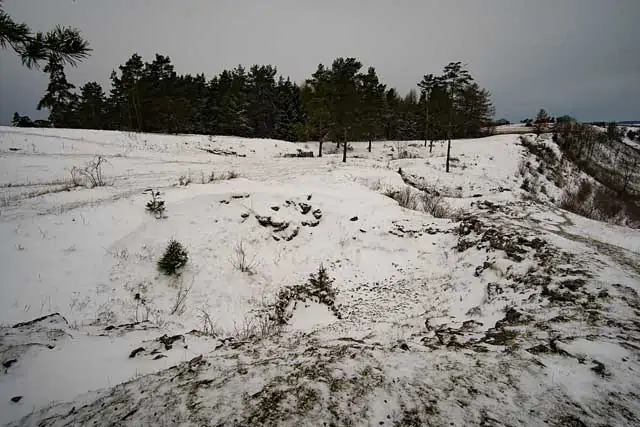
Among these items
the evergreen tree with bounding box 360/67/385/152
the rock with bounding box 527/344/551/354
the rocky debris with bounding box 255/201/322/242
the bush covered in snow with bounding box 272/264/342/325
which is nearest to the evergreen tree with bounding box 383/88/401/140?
the evergreen tree with bounding box 360/67/385/152

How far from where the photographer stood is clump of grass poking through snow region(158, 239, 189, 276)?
277 inches

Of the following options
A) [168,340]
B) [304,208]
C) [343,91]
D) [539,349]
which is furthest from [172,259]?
[343,91]

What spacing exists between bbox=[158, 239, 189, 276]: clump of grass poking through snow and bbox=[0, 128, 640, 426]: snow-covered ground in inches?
8.4

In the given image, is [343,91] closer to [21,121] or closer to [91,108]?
[91,108]

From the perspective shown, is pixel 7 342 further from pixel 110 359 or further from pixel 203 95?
pixel 203 95

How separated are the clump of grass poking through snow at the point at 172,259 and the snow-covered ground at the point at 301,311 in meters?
0.21

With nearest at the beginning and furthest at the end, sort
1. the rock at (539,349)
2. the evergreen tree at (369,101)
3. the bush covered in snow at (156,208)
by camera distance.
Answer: the rock at (539,349)
the bush covered in snow at (156,208)
the evergreen tree at (369,101)

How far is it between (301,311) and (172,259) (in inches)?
134

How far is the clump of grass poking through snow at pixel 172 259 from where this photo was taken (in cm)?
705

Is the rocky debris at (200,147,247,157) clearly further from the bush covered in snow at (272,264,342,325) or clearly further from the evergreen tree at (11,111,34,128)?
the evergreen tree at (11,111,34,128)

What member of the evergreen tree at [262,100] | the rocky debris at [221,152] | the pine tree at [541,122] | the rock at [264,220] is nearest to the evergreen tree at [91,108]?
the evergreen tree at [262,100]

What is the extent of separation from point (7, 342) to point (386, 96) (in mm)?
46502

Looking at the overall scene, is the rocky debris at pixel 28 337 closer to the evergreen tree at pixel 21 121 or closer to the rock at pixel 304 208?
the rock at pixel 304 208

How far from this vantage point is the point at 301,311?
7.16 m
